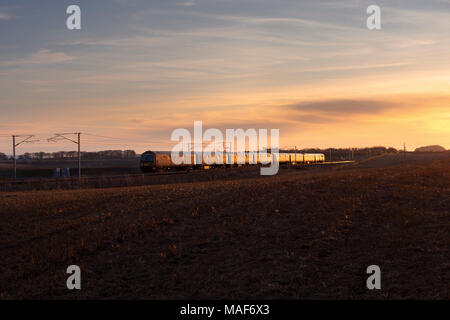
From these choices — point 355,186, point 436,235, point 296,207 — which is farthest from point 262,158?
point 436,235

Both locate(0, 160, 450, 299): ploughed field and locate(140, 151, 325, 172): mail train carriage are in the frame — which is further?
locate(140, 151, 325, 172): mail train carriage

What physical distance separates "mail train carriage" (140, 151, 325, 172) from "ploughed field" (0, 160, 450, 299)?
43983 millimetres

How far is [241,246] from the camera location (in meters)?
13.3

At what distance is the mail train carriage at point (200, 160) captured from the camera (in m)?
66.2

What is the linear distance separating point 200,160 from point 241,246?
59705 millimetres

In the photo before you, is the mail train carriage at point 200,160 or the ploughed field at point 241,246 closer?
the ploughed field at point 241,246

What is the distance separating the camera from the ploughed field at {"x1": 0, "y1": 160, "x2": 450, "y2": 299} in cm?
1012

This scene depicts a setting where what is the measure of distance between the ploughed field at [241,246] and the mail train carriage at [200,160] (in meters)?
44.0

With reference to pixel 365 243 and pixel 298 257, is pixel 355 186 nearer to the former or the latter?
pixel 365 243

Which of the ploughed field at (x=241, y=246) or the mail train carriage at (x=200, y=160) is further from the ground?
the mail train carriage at (x=200, y=160)

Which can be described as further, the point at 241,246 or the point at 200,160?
the point at 200,160

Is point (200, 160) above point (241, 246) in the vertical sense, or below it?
above

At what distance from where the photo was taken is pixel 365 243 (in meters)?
12.7
